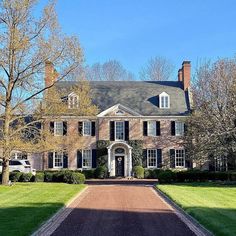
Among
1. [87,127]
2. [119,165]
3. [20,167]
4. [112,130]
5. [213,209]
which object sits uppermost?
[87,127]

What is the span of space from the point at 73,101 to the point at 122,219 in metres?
17.5

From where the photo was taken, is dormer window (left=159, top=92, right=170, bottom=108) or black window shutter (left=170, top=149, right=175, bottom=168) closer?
black window shutter (left=170, top=149, right=175, bottom=168)

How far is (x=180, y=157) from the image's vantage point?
148ft

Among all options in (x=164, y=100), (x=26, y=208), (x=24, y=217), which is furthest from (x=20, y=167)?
(x=24, y=217)

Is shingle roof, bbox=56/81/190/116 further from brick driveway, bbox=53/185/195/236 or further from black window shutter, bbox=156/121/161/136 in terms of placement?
brick driveway, bbox=53/185/195/236

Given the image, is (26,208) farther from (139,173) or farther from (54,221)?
(139,173)

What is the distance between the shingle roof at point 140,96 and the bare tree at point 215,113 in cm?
1006

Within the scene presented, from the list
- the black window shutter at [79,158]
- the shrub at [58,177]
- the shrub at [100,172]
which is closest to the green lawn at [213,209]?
the shrub at [58,177]

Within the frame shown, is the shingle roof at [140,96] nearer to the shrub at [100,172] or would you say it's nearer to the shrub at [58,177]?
the shrub at [100,172]

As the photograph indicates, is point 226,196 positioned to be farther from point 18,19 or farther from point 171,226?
point 18,19

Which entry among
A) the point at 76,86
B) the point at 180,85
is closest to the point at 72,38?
the point at 76,86

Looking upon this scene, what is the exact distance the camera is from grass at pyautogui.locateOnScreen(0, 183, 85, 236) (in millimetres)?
12297

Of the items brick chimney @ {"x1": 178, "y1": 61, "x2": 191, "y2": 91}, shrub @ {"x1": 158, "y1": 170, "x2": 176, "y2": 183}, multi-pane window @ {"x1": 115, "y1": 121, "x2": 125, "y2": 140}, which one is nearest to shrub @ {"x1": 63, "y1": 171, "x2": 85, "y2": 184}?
shrub @ {"x1": 158, "y1": 170, "x2": 176, "y2": 183}

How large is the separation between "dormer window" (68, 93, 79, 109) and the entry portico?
→ 541 inches
